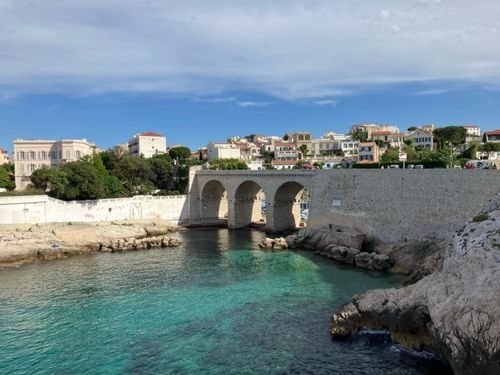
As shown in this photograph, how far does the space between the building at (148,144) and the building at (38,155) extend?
25.5 m

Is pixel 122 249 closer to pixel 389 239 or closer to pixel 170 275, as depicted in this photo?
pixel 170 275

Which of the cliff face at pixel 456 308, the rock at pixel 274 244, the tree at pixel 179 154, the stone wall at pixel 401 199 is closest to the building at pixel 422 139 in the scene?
the tree at pixel 179 154

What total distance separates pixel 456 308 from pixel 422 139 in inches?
2865

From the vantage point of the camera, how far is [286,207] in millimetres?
51000

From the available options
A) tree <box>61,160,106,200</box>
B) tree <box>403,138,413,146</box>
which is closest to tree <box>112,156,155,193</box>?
tree <box>61,160,106,200</box>

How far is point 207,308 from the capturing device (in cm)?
2406

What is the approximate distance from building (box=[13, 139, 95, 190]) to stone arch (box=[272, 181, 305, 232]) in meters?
34.8

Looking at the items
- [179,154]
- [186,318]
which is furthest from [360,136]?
[186,318]

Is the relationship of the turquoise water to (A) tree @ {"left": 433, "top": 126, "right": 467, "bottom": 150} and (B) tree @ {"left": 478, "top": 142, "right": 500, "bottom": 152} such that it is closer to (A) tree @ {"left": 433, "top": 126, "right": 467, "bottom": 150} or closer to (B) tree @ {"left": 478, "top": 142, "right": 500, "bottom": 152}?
(B) tree @ {"left": 478, "top": 142, "right": 500, "bottom": 152}

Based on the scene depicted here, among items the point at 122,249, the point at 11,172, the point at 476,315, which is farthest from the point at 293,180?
the point at 11,172

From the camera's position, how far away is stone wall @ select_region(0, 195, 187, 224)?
144 feet

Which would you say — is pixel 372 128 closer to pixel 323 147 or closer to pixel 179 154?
pixel 323 147

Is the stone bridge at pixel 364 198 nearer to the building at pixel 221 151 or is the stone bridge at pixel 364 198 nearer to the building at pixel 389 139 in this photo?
the building at pixel 221 151

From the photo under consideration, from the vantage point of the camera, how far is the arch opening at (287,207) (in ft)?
163
